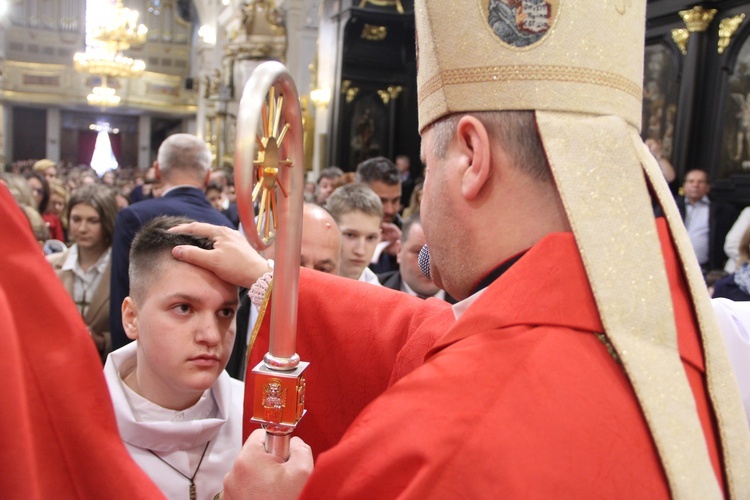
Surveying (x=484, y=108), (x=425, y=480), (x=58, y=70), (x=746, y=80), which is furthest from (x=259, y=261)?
(x=58, y=70)

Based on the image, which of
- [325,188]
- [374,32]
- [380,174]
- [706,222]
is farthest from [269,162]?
[374,32]

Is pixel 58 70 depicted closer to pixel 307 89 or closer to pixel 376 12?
pixel 307 89

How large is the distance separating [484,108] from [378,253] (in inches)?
137

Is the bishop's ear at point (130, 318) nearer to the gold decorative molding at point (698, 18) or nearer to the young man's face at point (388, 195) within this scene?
the young man's face at point (388, 195)

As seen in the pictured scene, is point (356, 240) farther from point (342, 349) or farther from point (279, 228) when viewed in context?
point (279, 228)

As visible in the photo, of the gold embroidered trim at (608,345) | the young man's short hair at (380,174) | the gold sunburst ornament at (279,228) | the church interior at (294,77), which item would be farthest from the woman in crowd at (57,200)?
the gold embroidered trim at (608,345)

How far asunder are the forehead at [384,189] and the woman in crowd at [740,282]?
2.20 metres

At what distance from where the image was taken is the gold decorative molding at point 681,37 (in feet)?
22.9

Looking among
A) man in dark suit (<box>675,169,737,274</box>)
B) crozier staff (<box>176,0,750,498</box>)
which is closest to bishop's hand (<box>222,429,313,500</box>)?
crozier staff (<box>176,0,750,498</box>)

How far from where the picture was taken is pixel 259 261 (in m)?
1.71

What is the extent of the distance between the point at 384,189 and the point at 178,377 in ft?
11.2

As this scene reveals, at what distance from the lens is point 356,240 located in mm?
3352

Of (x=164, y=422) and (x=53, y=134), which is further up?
(x=53, y=134)

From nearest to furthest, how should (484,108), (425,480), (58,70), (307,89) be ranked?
(425,480)
(484,108)
(307,89)
(58,70)
